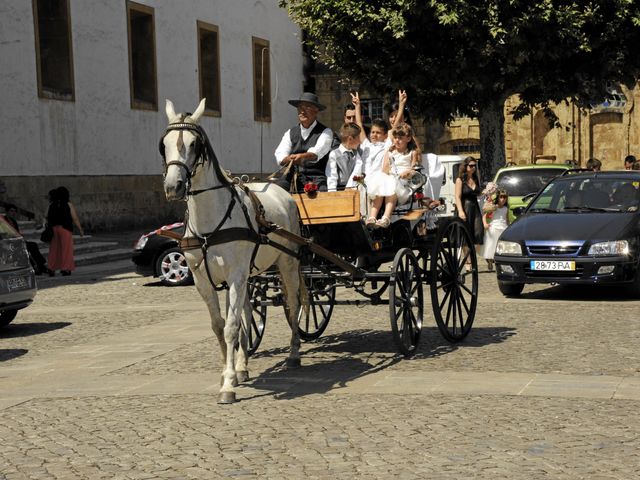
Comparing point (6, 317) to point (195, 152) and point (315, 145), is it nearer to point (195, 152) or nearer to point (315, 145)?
point (315, 145)

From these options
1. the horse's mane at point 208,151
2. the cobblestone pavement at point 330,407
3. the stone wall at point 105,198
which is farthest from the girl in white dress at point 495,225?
the stone wall at point 105,198

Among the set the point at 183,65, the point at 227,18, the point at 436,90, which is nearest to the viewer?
the point at 436,90

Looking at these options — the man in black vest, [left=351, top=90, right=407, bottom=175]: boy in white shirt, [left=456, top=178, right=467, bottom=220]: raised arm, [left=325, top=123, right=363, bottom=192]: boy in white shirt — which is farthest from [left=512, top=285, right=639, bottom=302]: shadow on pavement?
the man in black vest

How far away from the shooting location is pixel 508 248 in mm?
14969

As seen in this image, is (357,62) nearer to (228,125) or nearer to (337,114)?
(228,125)

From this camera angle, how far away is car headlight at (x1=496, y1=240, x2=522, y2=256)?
14828 millimetres

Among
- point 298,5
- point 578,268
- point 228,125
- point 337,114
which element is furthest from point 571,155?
point 578,268

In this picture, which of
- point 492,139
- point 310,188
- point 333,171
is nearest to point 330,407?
point 310,188

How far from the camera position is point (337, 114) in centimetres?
4606

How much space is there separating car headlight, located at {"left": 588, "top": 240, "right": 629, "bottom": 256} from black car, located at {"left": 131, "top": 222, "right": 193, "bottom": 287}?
7.12 metres

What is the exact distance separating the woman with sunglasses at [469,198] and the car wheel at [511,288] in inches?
145

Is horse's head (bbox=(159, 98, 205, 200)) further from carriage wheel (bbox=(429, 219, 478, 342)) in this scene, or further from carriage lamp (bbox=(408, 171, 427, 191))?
carriage wheel (bbox=(429, 219, 478, 342))

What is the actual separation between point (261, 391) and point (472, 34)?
21.4 meters

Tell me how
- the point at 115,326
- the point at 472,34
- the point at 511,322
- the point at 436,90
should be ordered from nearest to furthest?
1. the point at 511,322
2. the point at 115,326
3. the point at 472,34
4. the point at 436,90
